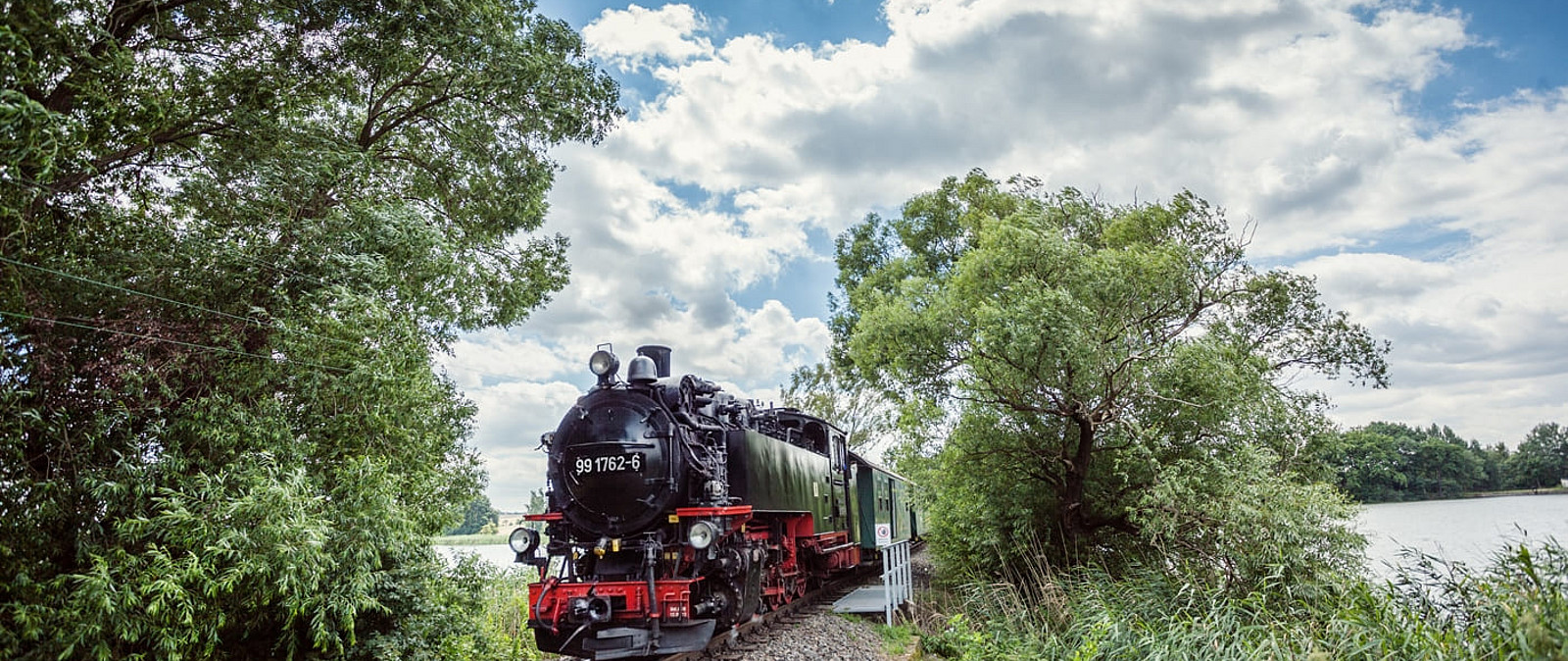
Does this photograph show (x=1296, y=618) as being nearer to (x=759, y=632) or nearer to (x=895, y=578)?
(x=895, y=578)

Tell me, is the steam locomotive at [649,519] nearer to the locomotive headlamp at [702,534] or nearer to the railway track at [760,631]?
the locomotive headlamp at [702,534]

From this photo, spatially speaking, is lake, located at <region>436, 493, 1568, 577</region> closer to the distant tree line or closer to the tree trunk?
the distant tree line

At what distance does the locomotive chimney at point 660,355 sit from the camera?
32.1 feet

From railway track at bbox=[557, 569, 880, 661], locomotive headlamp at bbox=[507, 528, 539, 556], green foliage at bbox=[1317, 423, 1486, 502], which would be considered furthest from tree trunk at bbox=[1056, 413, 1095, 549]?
locomotive headlamp at bbox=[507, 528, 539, 556]

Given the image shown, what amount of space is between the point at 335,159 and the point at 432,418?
296 centimetres

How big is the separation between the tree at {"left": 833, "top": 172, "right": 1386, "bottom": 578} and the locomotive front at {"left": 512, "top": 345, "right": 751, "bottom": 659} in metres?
4.91

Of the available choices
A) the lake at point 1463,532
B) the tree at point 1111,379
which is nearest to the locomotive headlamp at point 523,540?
the tree at point 1111,379

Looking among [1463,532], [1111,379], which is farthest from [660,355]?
[1463,532]

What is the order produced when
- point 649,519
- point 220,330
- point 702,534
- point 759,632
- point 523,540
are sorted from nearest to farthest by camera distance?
point 220,330
point 702,534
point 649,519
point 523,540
point 759,632

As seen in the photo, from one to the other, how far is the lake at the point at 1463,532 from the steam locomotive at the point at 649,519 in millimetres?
6069

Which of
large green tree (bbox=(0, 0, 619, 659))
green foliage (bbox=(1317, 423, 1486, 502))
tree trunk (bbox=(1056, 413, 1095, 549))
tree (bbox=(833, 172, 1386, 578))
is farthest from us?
green foliage (bbox=(1317, 423, 1486, 502))

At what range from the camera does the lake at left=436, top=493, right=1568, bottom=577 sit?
6.57m

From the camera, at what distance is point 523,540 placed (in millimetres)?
8773

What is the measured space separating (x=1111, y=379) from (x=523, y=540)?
814 cm
